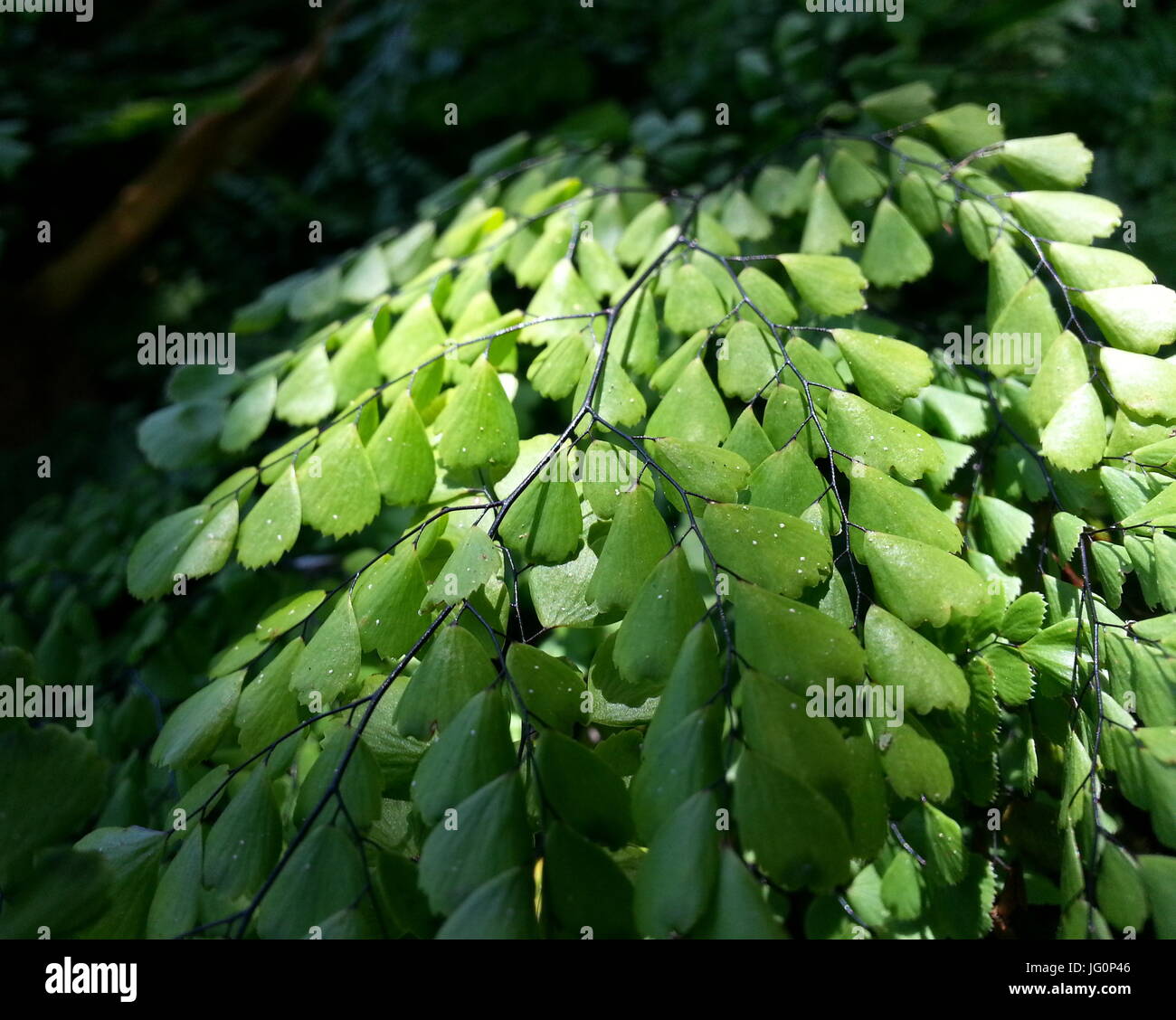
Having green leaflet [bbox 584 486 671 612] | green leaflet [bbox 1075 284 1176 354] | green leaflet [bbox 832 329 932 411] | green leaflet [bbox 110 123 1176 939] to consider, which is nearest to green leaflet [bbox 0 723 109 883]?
green leaflet [bbox 110 123 1176 939]

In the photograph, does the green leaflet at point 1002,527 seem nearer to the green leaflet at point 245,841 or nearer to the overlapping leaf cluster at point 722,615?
the overlapping leaf cluster at point 722,615

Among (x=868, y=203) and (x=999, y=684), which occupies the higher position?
(x=868, y=203)

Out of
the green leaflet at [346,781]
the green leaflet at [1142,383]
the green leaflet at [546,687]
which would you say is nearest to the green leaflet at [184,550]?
the green leaflet at [346,781]

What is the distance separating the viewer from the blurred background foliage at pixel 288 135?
1.31 metres

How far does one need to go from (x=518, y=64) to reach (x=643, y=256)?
100 centimetres

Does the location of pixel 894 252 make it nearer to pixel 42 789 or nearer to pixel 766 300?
pixel 766 300

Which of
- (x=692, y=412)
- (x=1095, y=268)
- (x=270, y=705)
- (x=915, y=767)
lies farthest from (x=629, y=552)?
(x=1095, y=268)

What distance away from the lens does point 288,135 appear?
242 centimetres

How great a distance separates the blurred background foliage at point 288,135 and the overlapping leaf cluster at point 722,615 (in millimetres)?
277
